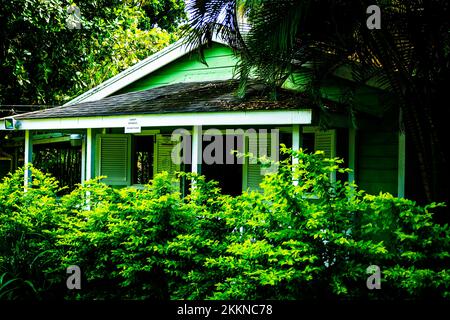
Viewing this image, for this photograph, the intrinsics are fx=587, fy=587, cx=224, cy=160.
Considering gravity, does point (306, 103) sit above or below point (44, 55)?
A: below

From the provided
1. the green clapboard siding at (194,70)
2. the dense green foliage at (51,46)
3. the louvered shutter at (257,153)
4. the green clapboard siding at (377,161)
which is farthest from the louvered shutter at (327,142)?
the dense green foliage at (51,46)

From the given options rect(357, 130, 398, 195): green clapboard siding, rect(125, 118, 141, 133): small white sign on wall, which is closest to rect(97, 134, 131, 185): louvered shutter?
rect(125, 118, 141, 133): small white sign on wall

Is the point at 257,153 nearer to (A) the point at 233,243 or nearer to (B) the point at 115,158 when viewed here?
(B) the point at 115,158

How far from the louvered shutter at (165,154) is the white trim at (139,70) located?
4.86ft

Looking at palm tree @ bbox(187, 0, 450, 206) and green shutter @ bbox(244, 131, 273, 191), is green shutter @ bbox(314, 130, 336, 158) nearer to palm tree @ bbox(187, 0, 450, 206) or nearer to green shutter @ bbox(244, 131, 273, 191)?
green shutter @ bbox(244, 131, 273, 191)

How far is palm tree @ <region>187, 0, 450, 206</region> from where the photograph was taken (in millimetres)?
7113

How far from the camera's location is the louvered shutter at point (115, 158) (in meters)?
12.8

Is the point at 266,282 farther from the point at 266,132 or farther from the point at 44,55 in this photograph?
the point at 44,55

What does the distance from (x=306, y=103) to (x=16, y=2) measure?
10100 mm

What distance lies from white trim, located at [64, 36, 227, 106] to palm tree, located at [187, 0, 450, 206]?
12.5 feet

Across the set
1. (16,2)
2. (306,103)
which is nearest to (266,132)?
(306,103)

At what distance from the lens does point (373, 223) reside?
5.15m

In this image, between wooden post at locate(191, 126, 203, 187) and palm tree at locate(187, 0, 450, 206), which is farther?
wooden post at locate(191, 126, 203, 187)

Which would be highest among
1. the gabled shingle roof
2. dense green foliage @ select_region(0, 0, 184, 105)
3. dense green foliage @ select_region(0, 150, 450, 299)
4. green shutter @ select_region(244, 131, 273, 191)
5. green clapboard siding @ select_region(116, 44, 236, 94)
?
dense green foliage @ select_region(0, 0, 184, 105)
